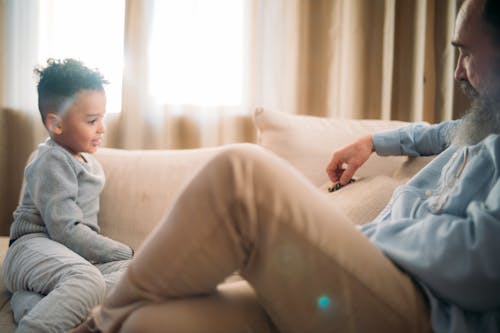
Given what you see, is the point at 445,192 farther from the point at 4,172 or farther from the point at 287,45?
the point at 4,172

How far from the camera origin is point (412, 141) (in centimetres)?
133

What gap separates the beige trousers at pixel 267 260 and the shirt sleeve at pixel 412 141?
2.23 ft

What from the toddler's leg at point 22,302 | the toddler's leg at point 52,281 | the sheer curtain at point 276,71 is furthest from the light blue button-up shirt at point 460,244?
the sheer curtain at point 276,71

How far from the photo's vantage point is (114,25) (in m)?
2.14

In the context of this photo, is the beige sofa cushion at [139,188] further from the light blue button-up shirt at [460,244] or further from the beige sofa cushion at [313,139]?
the light blue button-up shirt at [460,244]

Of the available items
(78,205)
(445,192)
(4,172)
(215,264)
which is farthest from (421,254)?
(4,172)

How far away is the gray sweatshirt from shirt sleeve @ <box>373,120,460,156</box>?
817 millimetres

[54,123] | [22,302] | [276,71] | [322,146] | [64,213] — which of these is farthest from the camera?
[276,71]

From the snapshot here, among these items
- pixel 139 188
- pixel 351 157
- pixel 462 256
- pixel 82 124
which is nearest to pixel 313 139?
pixel 351 157

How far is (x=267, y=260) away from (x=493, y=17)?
67 centimetres

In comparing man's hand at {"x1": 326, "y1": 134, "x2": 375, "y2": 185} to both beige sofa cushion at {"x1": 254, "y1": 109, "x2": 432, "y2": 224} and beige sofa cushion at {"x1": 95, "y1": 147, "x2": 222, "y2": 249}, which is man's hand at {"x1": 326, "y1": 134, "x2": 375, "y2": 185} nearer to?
beige sofa cushion at {"x1": 254, "y1": 109, "x2": 432, "y2": 224}

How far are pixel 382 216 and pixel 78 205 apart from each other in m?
0.89

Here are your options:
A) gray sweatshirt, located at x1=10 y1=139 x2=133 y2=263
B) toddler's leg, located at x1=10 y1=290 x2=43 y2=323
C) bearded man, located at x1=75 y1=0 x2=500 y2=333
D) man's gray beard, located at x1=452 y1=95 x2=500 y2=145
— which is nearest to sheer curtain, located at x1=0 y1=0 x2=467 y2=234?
gray sweatshirt, located at x1=10 y1=139 x2=133 y2=263

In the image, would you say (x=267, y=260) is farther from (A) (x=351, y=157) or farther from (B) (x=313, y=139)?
(B) (x=313, y=139)
